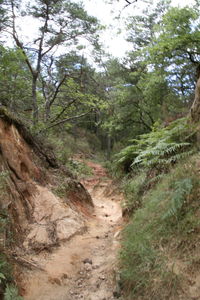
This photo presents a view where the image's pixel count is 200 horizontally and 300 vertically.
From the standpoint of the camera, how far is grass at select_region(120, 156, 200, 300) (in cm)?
245

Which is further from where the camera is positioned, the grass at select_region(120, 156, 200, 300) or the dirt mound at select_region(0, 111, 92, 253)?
the dirt mound at select_region(0, 111, 92, 253)

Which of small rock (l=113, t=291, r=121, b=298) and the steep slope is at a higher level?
the steep slope

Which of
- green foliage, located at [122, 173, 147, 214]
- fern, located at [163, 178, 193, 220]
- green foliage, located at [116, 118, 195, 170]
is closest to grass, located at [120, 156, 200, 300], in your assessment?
fern, located at [163, 178, 193, 220]

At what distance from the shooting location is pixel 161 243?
2.92 meters

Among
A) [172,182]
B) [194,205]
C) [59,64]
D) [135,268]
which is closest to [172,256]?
[135,268]

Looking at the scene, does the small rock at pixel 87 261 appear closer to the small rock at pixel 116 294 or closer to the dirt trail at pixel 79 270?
the dirt trail at pixel 79 270

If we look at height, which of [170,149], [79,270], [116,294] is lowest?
[79,270]

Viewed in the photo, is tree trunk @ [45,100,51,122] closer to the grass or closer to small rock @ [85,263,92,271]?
small rock @ [85,263,92,271]

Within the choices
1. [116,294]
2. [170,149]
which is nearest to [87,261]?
[116,294]

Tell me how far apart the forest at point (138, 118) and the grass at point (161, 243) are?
0.04ft

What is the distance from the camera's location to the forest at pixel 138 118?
2.75 m

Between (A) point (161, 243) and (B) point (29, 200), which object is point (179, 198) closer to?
(A) point (161, 243)

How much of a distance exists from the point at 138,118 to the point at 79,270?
44.4 feet

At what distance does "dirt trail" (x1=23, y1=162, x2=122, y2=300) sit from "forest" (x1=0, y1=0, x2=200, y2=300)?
284 millimetres
